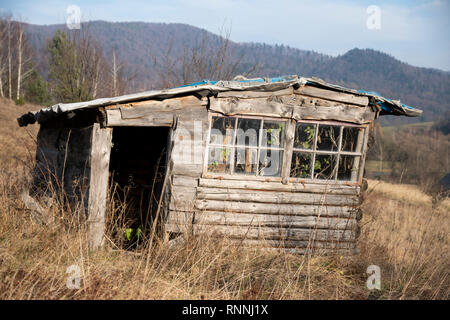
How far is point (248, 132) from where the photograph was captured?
18.5 ft

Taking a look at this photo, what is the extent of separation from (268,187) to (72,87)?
1544 centimetres

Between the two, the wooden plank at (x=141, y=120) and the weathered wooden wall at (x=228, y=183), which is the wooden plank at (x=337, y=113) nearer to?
the weathered wooden wall at (x=228, y=183)

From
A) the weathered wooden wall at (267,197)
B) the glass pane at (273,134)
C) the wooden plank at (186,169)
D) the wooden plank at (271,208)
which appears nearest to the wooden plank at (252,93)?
the weathered wooden wall at (267,197)

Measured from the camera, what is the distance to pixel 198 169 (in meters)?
5.41

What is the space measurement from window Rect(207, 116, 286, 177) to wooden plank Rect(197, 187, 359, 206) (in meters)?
0.32

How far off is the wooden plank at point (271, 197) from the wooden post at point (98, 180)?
4.71 feet

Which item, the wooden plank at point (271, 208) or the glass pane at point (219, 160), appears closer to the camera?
the wooden plank at point (271, 208)

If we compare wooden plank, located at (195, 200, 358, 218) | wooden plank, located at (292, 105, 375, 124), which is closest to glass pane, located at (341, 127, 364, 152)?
wooden plank, located at (292, 105, 375, 124)

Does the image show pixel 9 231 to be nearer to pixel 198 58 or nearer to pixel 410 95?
pixel 198 58

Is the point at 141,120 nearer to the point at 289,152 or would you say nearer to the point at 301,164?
the point at 289,152

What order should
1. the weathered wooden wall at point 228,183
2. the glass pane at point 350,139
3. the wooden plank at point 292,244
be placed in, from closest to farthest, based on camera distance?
the weathered wooden wall at point 228,183 → the wooden plank at point 292,244 → the glass pane at point 350,139

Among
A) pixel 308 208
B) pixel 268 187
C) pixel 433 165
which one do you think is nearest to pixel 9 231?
pixel 268 187

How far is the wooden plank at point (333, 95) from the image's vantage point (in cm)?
576

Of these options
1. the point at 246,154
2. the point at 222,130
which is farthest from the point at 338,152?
the point at 222,130
